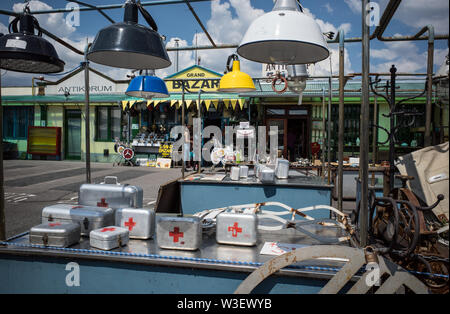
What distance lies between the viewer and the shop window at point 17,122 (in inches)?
706

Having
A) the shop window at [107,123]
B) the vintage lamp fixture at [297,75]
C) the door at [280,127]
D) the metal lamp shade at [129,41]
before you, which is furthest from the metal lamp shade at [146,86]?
the shop window at [107,123]

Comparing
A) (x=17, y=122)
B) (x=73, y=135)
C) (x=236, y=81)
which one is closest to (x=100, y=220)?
(x=236, y=81)

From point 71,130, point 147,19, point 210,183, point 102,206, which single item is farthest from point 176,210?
point 71,130

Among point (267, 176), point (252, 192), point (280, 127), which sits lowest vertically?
point (252, 192)

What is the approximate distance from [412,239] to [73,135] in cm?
1858

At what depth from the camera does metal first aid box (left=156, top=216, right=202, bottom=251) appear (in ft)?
6.91

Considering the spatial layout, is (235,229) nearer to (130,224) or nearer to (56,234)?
(130,224)

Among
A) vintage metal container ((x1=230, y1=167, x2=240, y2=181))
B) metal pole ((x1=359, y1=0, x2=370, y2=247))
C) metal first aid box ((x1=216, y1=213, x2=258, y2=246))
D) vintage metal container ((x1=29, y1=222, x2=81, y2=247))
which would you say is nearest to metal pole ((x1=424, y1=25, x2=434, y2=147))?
metal pole ((x1=359, y1=0, x2=370, y2=247))

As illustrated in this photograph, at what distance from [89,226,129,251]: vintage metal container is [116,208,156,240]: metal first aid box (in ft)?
0.38

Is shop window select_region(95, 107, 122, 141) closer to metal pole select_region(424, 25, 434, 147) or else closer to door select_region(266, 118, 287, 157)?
door select_region(266, 118, 287, 157)

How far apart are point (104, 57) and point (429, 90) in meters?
3.05

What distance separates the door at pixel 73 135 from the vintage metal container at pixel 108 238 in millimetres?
17108

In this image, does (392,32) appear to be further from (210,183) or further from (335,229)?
(210,183)

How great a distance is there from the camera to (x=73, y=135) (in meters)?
17.7
